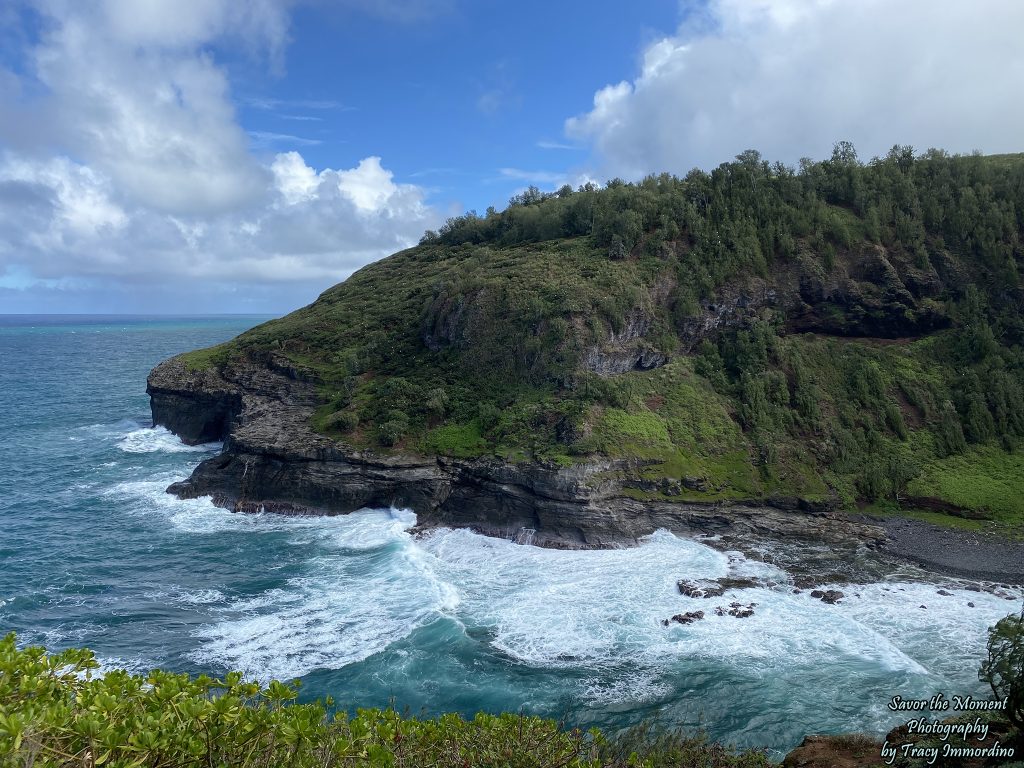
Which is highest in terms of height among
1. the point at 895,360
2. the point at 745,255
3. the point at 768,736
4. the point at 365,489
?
the point at 745,255

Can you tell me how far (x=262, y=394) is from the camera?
191ft

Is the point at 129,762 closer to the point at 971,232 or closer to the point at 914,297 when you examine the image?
the point at 914,297

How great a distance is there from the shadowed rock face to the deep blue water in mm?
1305

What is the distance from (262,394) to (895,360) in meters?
55.5

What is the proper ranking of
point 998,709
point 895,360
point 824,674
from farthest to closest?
point 895,360 → point 824,674 → point 998,709

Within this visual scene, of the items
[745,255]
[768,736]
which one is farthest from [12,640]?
[745,255]

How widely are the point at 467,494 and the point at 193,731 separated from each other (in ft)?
113

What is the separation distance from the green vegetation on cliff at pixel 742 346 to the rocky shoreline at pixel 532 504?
1.46 metres

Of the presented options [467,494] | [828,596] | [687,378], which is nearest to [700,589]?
[828,596]

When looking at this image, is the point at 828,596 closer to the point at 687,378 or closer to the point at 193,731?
the point at 687,378

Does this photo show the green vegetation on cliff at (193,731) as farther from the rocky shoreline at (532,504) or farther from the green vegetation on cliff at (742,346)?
the green vegetation on cliff at (742,346)

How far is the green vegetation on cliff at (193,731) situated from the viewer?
25.1 feet

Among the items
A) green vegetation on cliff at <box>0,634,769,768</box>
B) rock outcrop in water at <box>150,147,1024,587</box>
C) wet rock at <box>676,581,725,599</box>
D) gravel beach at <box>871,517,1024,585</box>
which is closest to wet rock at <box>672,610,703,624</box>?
wet rock at <box>676,581,725,599</box>

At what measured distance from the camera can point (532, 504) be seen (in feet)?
133
